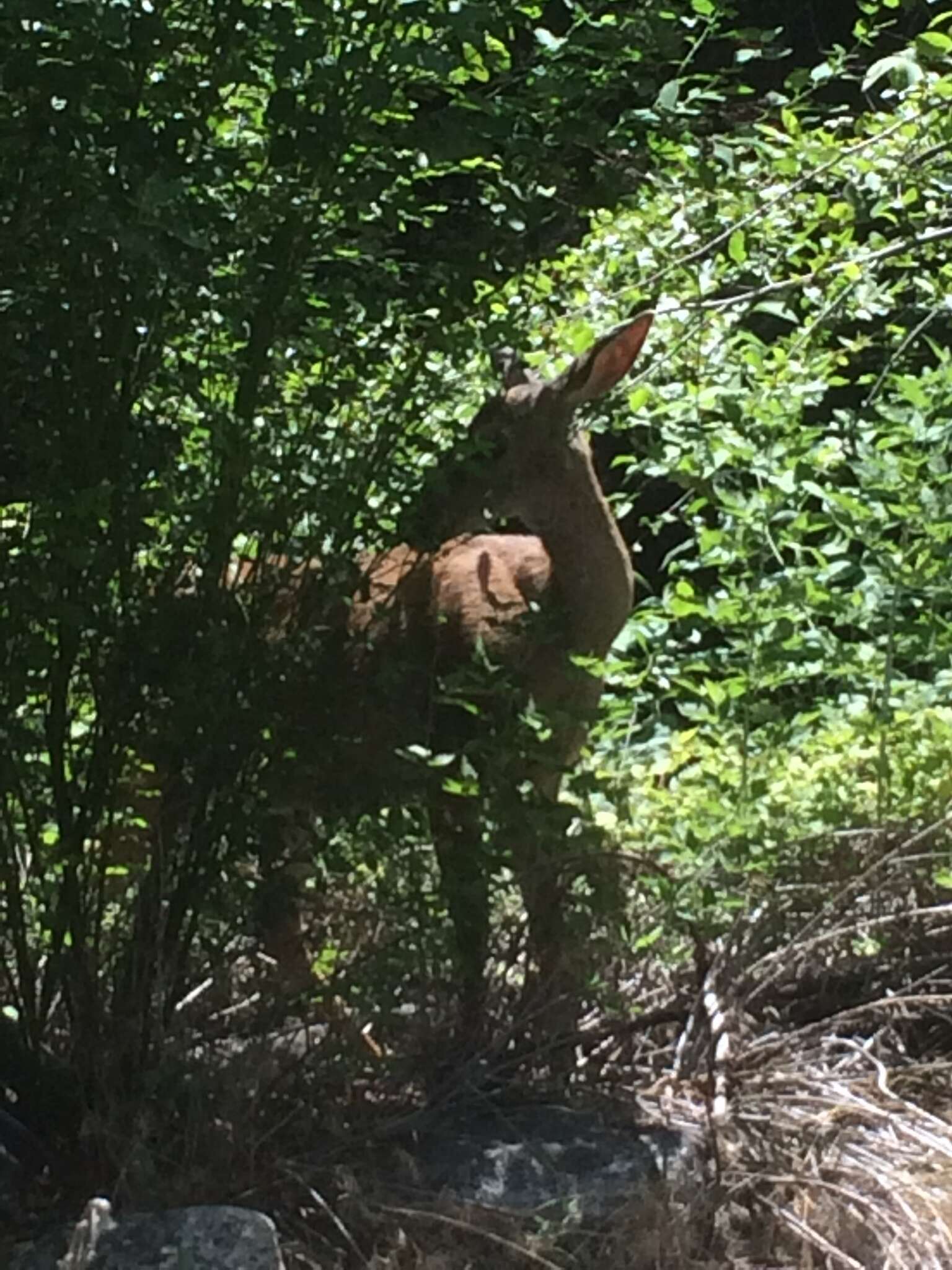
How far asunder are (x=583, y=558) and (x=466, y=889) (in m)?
0.78

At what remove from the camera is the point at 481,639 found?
3000 millimetres

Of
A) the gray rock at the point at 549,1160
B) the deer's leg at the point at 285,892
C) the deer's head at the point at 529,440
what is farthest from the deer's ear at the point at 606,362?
the gray rock at the point at 549,1160

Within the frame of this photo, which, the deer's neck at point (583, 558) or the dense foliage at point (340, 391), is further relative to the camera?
the deer's neck at point (583, 558)

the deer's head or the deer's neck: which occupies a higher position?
the deer's head

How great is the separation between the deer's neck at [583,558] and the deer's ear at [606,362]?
16cm

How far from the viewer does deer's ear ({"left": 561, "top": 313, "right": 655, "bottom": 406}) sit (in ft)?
9.70

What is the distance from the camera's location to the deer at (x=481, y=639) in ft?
8.84

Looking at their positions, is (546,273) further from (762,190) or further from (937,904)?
(937,904)

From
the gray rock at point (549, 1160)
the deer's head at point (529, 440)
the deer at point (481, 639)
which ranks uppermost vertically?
the deer's head at point (529, 440)

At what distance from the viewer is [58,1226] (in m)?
2.50

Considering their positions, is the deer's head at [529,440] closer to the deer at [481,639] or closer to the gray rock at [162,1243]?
the deer at [481,639]

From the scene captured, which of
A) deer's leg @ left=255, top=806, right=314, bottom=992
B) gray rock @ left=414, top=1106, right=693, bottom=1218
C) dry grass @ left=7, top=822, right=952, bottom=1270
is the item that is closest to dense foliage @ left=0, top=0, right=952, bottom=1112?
deer's leg @ left=255, top=806, right=314, bottom=992

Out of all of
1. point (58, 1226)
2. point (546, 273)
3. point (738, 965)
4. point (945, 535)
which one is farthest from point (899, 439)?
point (58, 1226)

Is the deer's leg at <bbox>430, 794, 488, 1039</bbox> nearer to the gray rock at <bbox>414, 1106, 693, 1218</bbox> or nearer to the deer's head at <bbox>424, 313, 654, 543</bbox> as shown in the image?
the gray rock at <bbox>414, 1106, 693, 1218</bbox>
